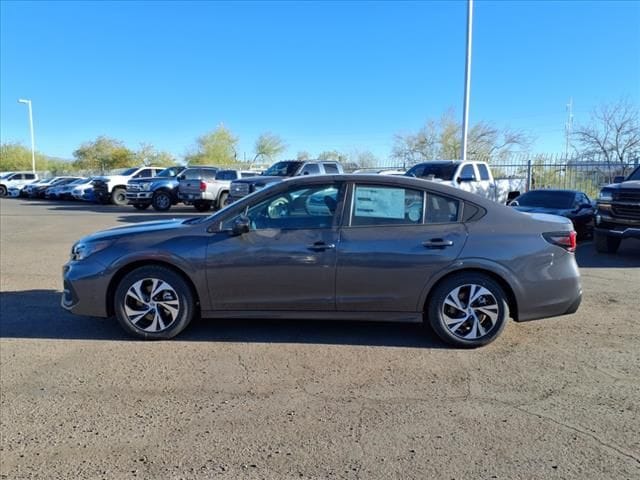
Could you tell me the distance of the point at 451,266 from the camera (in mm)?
4773

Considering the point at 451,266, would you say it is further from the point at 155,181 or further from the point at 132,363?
the point at 155,181

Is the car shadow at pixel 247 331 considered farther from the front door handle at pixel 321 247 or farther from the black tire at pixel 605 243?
the black tire at pixel 605 243

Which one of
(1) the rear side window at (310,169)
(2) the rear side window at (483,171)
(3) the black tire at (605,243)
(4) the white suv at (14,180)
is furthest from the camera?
(4) the white suv at (14,180)

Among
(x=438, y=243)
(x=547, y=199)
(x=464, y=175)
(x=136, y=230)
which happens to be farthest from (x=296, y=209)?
(x=464, y=175)

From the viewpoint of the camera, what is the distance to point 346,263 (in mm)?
4812

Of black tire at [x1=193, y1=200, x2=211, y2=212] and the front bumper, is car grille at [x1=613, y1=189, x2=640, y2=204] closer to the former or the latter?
the front bumper

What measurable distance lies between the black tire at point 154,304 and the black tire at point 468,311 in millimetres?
2370

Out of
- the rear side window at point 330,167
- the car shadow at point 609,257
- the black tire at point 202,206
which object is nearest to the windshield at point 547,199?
the car shadow at point 609,257

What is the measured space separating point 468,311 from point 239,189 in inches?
503

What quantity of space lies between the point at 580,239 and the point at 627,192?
3.65 m

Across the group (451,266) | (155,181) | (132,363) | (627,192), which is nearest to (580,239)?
(627,192)

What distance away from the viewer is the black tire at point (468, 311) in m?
4.81

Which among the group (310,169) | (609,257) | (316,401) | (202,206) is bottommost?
(316,401)

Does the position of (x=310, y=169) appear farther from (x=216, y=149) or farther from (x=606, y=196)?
(x=216, y=149)
